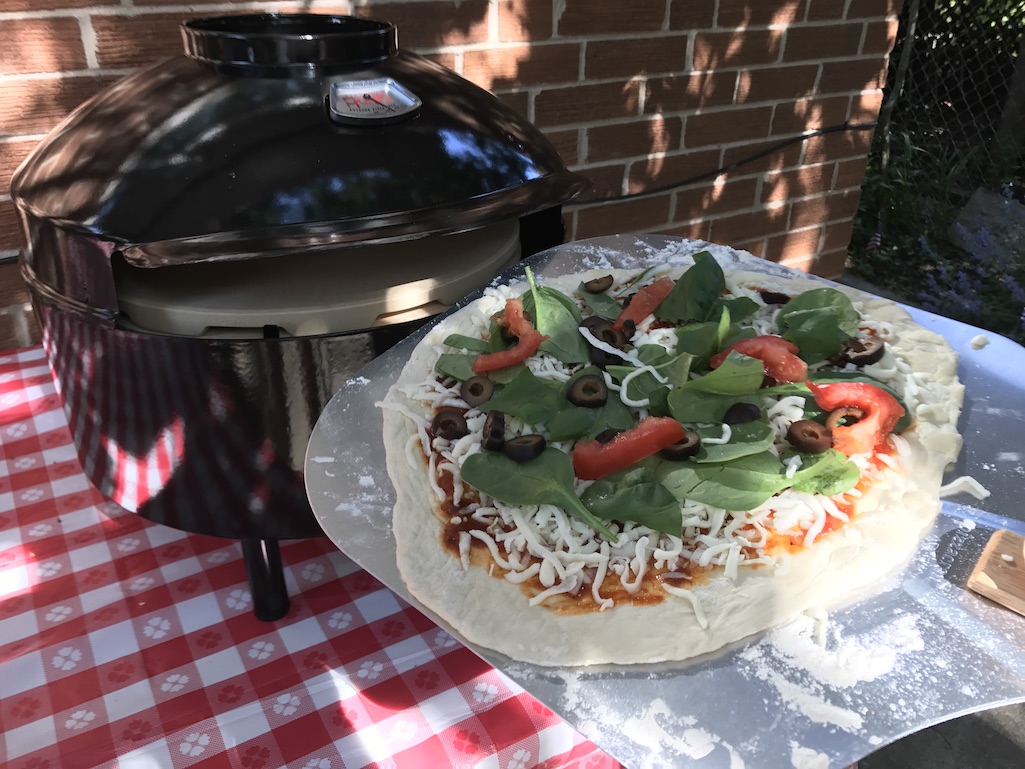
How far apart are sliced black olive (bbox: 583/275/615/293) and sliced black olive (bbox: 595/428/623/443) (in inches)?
21.1

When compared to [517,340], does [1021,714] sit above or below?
below

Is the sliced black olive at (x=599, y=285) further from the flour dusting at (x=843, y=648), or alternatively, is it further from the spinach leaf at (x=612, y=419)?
the flour dusting at (x=843, y=648)

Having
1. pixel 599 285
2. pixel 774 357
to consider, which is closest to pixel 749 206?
pixel 599 285

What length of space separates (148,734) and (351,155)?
3.15 ft

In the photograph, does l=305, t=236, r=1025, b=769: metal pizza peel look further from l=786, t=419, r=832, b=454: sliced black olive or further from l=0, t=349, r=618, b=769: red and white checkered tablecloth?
l=0, t=349, r=618, b=769: red and white checkered tablecloth

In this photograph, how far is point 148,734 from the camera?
1275 millimetres

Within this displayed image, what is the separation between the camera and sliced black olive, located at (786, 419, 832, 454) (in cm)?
140

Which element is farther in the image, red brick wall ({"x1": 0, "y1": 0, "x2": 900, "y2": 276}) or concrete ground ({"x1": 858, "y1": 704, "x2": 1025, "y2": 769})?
concrete ground ({"x1": 858, "y1": 704, "x2": 1025, "y2": 769})

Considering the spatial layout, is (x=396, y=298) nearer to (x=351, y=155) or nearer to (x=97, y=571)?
(x=351, y=155)

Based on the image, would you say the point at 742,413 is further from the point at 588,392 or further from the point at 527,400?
the point at 527,400

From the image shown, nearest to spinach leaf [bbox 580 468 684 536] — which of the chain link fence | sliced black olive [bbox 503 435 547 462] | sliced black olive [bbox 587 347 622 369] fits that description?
sliced black olive [bbox 503 435 547 462]

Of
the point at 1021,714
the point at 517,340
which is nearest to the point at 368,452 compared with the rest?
the point at 517,340

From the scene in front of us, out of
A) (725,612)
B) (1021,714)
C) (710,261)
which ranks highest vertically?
(710,261)

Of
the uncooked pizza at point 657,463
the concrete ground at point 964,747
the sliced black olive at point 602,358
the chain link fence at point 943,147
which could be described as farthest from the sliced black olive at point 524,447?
the chain link fence at point 943,147
